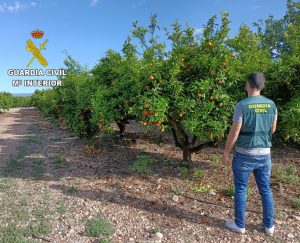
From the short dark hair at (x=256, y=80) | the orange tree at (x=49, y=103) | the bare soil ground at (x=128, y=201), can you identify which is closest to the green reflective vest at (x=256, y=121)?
the short dark hair at (x=256, y=80)

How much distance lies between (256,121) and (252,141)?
0.27 meters

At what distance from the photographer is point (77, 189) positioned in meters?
5.72

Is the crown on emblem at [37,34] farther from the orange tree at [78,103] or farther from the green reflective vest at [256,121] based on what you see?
the green reflective vest at [256,121]

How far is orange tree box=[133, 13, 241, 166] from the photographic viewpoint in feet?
17.6

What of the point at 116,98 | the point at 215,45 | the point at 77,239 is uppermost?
the point at 215,45

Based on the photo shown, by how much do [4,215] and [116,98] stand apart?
401cm

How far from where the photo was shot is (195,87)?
5.41 meters

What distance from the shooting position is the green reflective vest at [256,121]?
3.81 m

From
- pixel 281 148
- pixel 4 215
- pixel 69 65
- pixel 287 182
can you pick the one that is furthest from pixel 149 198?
pixel 69 65

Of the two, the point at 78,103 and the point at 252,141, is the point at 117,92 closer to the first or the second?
the point at 78,103

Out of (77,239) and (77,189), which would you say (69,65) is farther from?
(77,239)

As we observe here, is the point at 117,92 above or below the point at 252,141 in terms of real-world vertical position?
above

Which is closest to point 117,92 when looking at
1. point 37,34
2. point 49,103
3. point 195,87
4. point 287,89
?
point 195,87

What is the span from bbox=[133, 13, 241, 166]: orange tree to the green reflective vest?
1.40m
